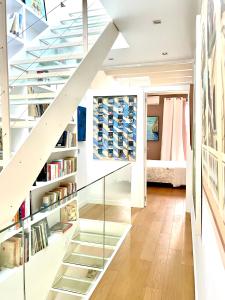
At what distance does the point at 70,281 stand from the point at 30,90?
233cm

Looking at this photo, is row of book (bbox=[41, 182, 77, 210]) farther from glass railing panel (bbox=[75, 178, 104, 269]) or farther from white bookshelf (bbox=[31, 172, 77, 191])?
glass railing panel (bbox=[75, 178, 104, 269])

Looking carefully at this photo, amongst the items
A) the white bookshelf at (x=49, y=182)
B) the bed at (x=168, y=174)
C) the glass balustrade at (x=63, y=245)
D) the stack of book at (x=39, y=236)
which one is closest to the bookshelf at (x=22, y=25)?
the white bookshelf at (x=49, y=182)

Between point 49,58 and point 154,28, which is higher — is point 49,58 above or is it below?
below

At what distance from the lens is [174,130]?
795cm

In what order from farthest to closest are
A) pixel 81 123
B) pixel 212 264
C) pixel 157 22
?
pixel 81 123
pixel 157 22
pixel 212 264

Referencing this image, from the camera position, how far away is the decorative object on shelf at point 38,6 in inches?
120

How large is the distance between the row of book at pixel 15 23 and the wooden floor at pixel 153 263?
291cm

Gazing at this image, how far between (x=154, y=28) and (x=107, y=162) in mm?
2948

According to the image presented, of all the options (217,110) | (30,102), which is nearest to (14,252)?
(30,102)

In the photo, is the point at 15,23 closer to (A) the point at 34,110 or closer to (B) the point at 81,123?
(A) the point at 34,110

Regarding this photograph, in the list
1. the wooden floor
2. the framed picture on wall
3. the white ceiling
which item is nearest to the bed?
the framed picture on wall

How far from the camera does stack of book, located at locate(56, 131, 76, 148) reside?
3.88m

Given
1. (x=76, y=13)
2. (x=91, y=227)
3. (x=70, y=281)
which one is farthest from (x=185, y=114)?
(x=70, y=281)

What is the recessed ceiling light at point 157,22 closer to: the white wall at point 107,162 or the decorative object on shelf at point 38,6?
the decorative object on shelf at point 38,6
